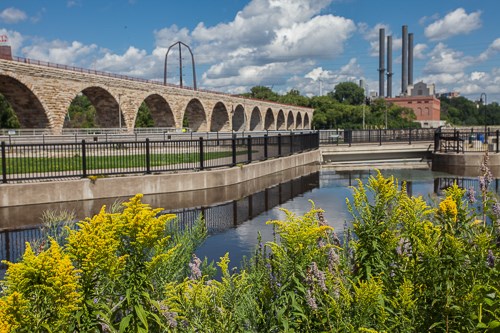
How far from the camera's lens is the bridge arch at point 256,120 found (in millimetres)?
104775

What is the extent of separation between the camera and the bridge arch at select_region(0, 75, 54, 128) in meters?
39.2

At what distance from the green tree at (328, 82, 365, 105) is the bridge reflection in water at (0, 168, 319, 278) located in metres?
166

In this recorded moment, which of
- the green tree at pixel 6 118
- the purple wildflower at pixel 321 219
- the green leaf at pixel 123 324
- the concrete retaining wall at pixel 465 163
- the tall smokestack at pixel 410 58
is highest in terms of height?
the tall smokestack at pixel 410 58

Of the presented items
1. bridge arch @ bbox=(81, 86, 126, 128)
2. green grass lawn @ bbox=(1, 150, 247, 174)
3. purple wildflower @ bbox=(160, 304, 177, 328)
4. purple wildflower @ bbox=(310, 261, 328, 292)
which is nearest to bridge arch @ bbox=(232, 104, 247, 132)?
bridge arch @ bbox=(81, 86, 126, 128)

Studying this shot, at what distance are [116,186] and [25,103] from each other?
1181 inches

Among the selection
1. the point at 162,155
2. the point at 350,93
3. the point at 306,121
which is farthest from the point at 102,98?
the point at 350,93

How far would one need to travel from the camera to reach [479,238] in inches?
145

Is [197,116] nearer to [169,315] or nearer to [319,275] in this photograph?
[169,315]

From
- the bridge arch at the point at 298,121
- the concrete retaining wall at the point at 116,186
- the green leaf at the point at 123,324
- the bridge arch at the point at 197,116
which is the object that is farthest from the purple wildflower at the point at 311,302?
the bridge arch at the point at 298,121

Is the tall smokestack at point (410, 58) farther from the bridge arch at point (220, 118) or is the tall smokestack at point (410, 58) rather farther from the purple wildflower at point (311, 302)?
the purple wildflower at point (311, 302)

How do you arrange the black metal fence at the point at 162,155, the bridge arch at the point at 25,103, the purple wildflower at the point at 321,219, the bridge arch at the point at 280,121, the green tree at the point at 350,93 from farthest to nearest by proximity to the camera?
the green tree at the point at 350,93 → the bridge arch at the point at 280,121 → the bridge arch at the point at 25,103 → the black metal fence at the point at 162,155 → the purple wildflower at the point at 321,219

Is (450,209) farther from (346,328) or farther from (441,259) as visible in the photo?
(346,328)

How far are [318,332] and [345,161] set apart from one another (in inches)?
1486

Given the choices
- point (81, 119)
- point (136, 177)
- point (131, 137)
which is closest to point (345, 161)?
point (131, 137)
